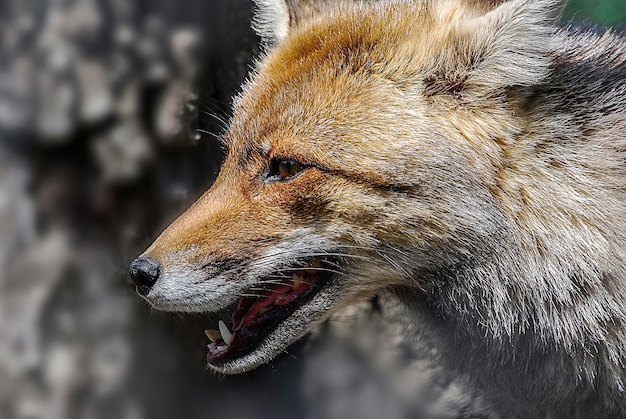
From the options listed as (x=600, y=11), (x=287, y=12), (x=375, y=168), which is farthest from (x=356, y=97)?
(x=600, y=11)

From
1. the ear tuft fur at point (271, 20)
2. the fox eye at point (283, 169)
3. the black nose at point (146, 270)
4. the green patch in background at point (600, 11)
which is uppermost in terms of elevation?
the green patch in background at point (600, 11)

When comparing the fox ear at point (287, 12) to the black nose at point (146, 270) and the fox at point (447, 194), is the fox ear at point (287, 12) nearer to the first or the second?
the fox at point (447, 194)

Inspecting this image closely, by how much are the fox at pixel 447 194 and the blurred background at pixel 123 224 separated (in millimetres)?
1035

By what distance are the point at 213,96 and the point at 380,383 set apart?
2.09m

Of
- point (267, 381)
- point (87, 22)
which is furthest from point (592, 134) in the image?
point (87, 22)

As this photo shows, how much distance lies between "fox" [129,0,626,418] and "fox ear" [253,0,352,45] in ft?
1.52

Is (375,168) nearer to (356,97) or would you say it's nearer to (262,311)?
(356,97)

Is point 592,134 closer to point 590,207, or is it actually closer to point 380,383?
point 590,207

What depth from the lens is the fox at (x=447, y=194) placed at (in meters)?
2.47

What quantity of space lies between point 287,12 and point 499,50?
3.64 ft

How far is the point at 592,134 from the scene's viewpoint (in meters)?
2.56

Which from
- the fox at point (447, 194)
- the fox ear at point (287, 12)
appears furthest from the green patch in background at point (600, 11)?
the fox ear at point (287, 12)

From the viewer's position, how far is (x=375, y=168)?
2443 mm

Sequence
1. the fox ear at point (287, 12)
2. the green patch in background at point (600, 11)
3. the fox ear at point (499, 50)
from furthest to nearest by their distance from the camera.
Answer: the green patch in background at point (600, 11) → the fox ear at point (287, 12) → the fox ear at point (499, 50)
